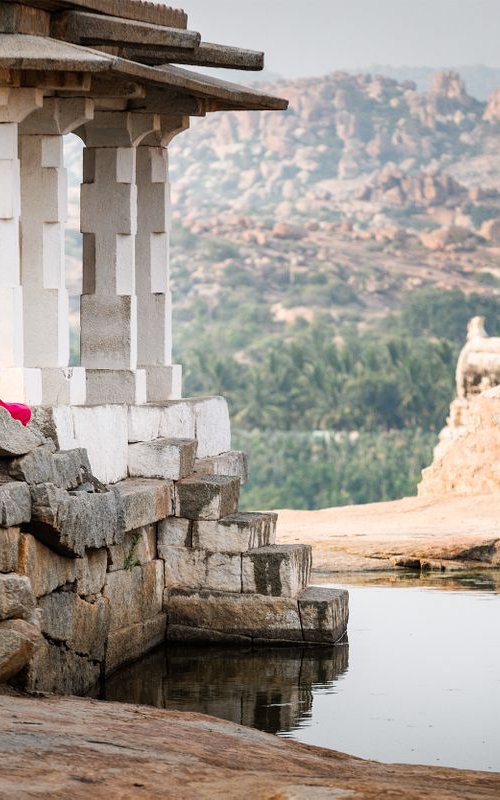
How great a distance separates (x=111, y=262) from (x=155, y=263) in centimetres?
93

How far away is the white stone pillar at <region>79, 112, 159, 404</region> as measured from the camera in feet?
29.6

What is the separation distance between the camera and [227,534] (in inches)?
336

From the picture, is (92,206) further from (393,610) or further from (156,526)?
(393,610)

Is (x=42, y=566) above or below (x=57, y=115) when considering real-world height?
below

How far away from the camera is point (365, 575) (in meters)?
10.8

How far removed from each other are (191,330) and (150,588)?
4685 centimetres

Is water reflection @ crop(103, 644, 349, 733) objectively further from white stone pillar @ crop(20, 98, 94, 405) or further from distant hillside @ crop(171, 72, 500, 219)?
distant hillside @ crop(171, 72, 500, 219)

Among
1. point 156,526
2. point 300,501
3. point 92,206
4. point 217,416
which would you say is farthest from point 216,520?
point 300,501

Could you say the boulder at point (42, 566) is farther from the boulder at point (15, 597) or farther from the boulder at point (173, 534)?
the boulder at point (173, 534)

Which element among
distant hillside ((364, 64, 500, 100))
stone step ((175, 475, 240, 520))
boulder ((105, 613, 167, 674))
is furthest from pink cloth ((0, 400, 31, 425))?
distant hillside ((364, 64, 500, 100))

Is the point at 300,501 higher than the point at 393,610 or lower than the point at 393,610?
lower

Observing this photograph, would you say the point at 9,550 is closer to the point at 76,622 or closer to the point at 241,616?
the point at 76,622

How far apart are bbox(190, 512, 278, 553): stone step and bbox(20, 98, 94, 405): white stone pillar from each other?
978 millimetres

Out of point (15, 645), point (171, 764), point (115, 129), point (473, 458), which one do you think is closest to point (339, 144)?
point (473, 458)
